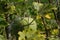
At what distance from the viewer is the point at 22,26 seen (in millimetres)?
833

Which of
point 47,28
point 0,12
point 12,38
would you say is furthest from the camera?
point 47,28

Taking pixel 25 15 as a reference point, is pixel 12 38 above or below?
below

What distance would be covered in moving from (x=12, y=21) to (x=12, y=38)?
0.10m

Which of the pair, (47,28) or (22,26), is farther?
(47,28)

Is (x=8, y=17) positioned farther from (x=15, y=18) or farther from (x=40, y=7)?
(x=40, y=7)

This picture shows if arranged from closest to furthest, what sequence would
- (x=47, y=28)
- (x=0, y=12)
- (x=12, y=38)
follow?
(x=0, y=12) → (x=12, y=38) → (x=47, y=28)

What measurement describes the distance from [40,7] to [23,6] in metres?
0.08

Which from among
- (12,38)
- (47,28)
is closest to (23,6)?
(12,38)

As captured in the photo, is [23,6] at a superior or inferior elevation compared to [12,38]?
superior

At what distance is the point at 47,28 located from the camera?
42.4 inches

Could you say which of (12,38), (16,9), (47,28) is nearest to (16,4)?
(16,9)

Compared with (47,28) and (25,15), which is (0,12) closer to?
(25,15)

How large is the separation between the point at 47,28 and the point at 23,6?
29 centimetres

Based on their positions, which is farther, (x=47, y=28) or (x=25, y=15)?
(x=47, y=28)
